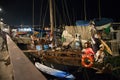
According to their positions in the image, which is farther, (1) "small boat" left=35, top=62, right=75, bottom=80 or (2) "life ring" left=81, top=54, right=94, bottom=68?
(2) "life ring" left=81, top=54, right=94, bottom=68

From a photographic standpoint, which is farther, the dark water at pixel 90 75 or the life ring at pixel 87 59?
the life ring at pixel 87 59

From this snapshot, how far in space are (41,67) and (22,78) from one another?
Result: 9.06 m

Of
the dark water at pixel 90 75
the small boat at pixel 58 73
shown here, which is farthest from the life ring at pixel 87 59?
the small boat at pixel 58 73

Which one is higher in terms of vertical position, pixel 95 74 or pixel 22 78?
pixel 22 78

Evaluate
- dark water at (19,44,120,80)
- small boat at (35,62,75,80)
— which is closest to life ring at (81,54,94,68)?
dark water at (19,44,120,80)

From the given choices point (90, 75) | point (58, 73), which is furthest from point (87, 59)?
point (58, 73)

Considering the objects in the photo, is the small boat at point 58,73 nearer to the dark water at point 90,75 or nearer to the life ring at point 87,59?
the dark water at point 90,75

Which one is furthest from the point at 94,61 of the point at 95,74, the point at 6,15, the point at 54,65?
the point at 6,15

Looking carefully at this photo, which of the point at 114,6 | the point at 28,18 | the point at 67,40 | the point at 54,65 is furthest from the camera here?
the point at 28,18

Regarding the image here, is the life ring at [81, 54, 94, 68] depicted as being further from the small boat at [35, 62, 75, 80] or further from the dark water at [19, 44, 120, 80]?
the small boat at [35, 62, 75, 80]

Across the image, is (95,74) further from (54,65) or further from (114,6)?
(114,6)

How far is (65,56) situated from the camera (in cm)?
1255

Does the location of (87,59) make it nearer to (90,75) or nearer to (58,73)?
(90,75)

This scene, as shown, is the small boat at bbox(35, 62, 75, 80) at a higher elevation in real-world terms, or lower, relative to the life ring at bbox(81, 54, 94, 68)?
lower
